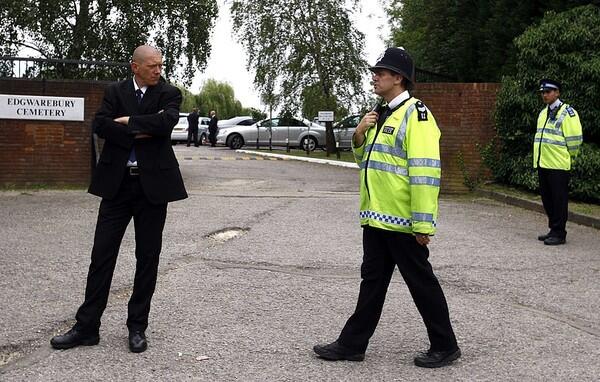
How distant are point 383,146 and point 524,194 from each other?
9699mm

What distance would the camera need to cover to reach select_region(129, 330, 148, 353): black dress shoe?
15.8ft

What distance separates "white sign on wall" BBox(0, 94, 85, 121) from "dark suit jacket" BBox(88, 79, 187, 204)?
9.20 metres

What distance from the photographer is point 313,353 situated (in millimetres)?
4883

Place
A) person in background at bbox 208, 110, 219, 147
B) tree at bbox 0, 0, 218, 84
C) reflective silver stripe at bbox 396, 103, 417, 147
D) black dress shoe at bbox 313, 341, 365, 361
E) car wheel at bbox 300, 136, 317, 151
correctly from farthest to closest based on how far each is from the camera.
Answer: person in background at bbox 208, 110, 219, 147 < car wheel at bbox 300, 136, 317, 151 < tree at bbox 0, 0, 218, 84 < black dress shoe at bbox 313, 341, 365, 361 < reflective silver stripe at bbox 396, 103, 417, 147

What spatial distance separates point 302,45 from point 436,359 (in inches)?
935

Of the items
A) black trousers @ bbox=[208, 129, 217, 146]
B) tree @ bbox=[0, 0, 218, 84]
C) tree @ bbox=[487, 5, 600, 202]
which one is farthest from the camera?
black trousers @ bbox=[208, 129, 217, 146]

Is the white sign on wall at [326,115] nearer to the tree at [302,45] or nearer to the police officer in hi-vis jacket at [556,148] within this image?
the tree at [302,45]

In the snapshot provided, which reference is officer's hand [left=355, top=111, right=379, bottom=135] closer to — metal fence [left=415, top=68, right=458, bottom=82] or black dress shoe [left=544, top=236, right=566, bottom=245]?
black dress shoe [left=544, top=236, right=566, bottom=245]

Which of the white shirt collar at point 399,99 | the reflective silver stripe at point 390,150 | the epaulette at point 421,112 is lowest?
the reflective silver stripe at point 390,150

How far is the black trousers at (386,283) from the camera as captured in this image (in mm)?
4617

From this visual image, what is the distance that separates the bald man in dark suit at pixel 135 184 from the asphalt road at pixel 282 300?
216mm

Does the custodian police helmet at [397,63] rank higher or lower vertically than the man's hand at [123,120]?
higher

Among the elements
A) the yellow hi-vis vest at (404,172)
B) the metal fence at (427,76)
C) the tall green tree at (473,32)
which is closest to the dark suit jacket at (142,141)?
the yellow hi-vis vest at (404,172)

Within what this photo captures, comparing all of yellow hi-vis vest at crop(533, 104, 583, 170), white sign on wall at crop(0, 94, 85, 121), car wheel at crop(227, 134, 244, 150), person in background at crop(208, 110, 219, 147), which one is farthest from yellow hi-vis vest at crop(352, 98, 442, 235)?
person in background at crop(208, 110, 219, 147)
